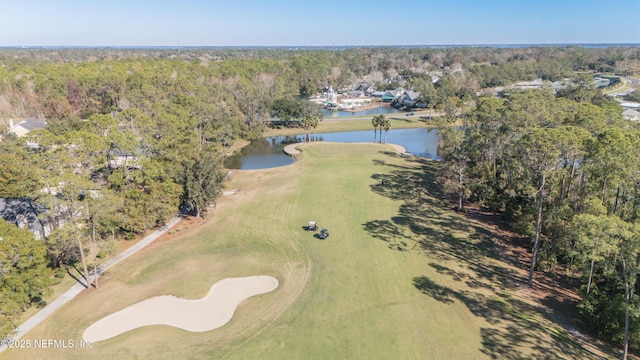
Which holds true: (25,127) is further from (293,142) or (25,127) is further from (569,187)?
(569,187)

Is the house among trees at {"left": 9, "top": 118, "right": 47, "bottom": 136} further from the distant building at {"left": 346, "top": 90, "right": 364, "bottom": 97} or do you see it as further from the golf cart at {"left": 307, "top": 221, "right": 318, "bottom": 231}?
the distant building at {"left": 346, "top": 90, "right": 364, "bottom": 97}

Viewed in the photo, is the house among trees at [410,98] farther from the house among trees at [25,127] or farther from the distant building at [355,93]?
the house among trees at [25,127]

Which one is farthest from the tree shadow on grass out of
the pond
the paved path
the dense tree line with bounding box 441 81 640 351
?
the pond

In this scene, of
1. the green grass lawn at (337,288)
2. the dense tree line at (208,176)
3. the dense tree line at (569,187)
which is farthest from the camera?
the dense tree line at (208,176)

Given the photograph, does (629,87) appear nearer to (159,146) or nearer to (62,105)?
(159,146)

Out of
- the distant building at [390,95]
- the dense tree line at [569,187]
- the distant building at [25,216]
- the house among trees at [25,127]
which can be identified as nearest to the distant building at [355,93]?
the distant building at [390,95]

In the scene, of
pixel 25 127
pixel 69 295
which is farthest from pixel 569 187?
pixel 25 127
